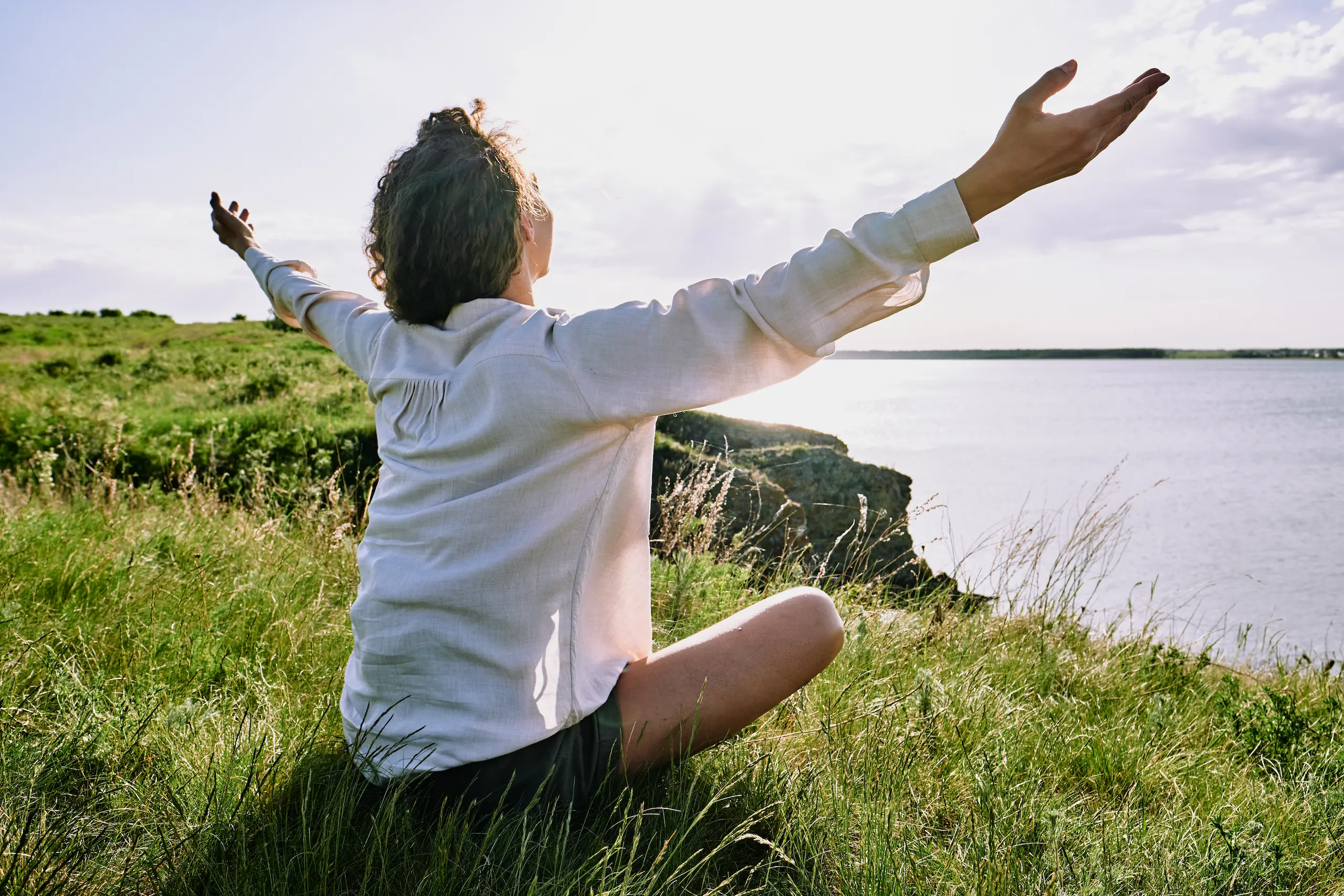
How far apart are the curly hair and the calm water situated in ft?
1.92

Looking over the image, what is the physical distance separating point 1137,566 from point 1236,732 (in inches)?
274

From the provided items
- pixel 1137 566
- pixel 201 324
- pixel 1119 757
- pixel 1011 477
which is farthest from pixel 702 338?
pixel 201 324

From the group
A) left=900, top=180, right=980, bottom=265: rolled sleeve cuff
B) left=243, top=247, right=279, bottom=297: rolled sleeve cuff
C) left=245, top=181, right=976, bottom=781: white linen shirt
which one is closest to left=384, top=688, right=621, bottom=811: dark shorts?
left=245, top=181, right=976, bottom=781: white linen shirt

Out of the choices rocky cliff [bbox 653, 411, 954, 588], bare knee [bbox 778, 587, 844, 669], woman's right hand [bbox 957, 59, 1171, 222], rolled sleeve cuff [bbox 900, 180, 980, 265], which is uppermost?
woman's right hand [bbox 957, 59, 1171, 222]

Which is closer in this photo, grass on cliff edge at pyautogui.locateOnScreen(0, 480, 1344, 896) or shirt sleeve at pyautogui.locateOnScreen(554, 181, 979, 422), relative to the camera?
shirt sleeve at pyautogui.locateOnScreen(554, 181, 979, 422)

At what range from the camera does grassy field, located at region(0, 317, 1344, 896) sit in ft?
5.04

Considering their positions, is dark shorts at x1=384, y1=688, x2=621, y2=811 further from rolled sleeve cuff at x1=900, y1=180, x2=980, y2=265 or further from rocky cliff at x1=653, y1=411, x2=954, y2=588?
rocky cliff at x1=653, y1=411, x2=954, y2=588

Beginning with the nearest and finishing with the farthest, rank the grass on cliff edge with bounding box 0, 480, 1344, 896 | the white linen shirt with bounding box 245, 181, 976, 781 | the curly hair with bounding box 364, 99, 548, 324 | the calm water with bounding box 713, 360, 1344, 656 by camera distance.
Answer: the white linen shirt with bounding box 245, 181, 976, 781
the grass on cliff edge with bounding box 0, 480, 1344, 896
the curly hair with bounding box 364, 99, 548, 324
the calm water with bounding box 713, 360, 1344, 656

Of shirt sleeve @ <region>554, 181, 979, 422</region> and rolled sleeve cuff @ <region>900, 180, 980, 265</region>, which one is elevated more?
rolled sleeve cuff @ <region>900, 180, 980, 265</region>

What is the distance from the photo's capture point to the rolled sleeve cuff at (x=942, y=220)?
130 centimetres

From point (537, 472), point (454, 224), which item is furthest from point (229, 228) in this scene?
point (537, 472)

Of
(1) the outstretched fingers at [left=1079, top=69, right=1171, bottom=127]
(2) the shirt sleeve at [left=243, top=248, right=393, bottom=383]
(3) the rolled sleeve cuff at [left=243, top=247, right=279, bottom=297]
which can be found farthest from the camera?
(3) the rolled sleeve cuff at [left=243, top=247, right=279, bottom=297]

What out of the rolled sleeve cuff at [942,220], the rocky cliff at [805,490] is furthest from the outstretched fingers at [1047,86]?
the rocky cliff at [805,490]

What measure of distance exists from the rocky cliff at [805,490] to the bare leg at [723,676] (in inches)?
130
